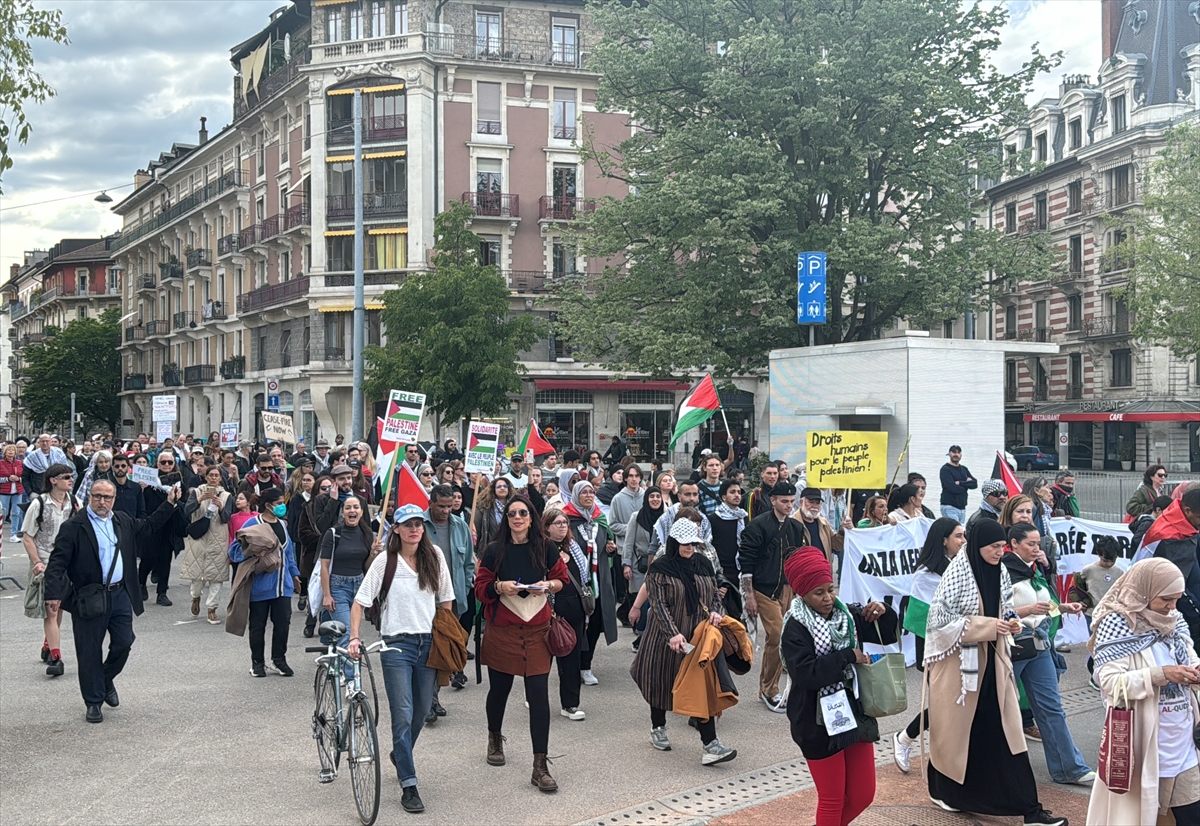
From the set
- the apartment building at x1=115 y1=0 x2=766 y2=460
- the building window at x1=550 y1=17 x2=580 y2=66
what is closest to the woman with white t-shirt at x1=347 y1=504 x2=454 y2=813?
the apartment building at x1=115 y1=0 x2=766 y2=460

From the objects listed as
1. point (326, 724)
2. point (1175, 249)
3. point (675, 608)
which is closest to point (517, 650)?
point (675, 608)

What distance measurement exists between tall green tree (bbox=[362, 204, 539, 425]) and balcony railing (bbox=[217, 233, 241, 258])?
23.6m

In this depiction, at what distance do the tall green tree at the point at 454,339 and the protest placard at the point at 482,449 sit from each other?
62.9 ft

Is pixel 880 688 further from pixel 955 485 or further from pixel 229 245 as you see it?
pixel 229 245

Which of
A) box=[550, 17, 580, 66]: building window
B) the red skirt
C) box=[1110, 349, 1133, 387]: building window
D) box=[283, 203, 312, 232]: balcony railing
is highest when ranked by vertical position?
box=[550, 17, 580, 66]: building window

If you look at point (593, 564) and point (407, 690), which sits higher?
point (593, 564)

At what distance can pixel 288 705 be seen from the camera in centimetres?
884

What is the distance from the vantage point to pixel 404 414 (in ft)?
38.7

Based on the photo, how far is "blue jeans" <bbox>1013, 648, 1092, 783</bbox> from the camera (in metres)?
6.79

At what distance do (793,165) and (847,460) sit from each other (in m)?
14.8

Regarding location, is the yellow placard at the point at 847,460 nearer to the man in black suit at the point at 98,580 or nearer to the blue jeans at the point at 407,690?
the blue jeans at the point at 407,690

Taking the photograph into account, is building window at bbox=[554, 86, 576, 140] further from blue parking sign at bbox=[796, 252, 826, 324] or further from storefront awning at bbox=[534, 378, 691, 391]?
blue parking sign at bbox=[796, 252, 826, 324]

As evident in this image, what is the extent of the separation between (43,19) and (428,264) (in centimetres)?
3428

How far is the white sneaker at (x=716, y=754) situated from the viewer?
7.26 m
